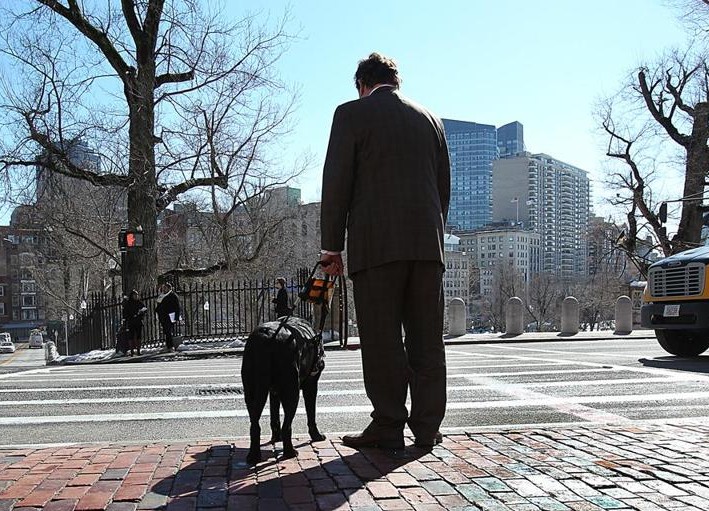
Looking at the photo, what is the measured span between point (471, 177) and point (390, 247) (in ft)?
439

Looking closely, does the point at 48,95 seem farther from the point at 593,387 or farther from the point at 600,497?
the point at 600,497

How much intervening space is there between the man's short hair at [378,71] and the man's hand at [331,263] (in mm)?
1180

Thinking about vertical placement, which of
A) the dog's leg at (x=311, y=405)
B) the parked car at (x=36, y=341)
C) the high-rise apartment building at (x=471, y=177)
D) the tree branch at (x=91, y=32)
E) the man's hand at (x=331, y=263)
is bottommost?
the parked car at (x=36, y=341)

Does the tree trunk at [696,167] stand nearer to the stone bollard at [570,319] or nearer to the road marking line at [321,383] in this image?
the stone bollard at [570,319]

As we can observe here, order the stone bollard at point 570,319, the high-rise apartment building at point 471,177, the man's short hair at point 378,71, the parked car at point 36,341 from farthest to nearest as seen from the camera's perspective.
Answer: the high-rise apartment building at point 471,177 → the parked car at point 36,341 → the stone bollard at point 570,319 → the man's short hair at point 378,71

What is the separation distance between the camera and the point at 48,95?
20359 millimetres

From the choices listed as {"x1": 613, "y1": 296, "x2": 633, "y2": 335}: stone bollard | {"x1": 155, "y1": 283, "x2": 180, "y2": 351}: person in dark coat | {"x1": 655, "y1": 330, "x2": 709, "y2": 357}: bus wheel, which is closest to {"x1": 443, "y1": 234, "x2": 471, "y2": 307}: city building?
{"x1": 613, "y1": 296, "x2": 633, "y2": 335}: stone bollard

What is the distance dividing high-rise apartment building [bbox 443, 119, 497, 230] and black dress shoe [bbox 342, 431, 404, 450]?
128m

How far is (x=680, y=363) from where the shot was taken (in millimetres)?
9469

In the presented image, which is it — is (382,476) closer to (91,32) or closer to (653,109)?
(91,32)

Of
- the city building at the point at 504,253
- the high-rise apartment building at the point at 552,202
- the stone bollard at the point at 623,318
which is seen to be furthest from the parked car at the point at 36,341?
the stone bollard at the point at 623,318

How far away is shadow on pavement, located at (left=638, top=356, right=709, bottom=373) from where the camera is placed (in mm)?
8672

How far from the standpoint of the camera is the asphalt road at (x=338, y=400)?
17.0 feet

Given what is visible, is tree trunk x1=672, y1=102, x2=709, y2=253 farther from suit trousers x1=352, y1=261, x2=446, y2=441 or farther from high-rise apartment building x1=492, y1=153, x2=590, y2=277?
high-rise apartment building x1=492, y1=153, x2=590, y2=277
